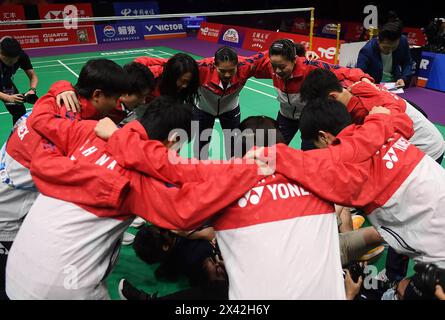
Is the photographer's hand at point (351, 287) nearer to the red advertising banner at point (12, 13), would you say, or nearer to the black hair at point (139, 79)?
the black hair at point (139, 79)

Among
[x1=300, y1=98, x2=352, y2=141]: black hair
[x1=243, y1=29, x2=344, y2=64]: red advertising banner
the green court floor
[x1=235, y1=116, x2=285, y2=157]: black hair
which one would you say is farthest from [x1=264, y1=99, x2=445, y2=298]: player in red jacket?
[x1=243, y1=29, x2=344, y2=64]: red advertising banner

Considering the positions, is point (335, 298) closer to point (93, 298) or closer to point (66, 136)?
point (93, 298)

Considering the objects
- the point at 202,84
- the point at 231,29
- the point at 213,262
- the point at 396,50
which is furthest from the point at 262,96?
the point at 231,29

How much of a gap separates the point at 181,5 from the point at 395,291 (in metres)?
20.9

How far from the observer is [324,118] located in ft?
7.93

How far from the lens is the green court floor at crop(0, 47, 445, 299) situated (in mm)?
3309

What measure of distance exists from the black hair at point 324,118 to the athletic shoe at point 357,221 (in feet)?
5.73

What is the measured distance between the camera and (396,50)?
5473 millimetres

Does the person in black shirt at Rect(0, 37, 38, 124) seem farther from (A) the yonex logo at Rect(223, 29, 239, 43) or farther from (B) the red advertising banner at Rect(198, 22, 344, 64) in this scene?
(A) the yonex logo at Rect(223, 29, 239, 43)

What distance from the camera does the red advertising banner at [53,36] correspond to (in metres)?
14.3

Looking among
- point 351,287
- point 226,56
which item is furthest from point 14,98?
point 351,287

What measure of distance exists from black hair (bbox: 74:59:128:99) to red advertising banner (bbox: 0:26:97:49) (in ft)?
43.9

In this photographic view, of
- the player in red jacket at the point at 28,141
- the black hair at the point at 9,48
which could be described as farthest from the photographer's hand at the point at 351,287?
the black hair at the point at 9,48

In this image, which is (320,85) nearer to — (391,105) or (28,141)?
(391,105)
